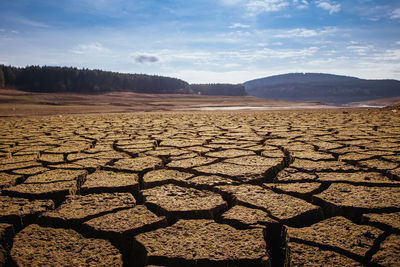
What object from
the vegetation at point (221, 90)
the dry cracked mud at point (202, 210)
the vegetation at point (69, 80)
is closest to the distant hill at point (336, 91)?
the vegetation at point (221, 90)

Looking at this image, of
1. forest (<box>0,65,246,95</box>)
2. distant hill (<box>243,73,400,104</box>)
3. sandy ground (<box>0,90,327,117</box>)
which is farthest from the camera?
distant hill (<box>243,73,400,104</box>)

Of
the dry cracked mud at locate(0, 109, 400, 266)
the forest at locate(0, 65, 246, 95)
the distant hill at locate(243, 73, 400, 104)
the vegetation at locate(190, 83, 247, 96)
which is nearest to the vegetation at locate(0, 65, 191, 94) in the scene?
the forest at locate(0, 65, 246, 95)

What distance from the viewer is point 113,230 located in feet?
3.50

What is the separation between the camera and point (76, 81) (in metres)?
35.3

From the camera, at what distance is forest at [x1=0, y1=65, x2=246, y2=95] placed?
32062mm

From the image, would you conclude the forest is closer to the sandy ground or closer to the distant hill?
the sandy ground

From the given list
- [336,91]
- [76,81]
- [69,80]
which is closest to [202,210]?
[69,80]

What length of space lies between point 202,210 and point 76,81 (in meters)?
39.3

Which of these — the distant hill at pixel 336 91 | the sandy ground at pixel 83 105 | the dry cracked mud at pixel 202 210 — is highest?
the distant hill at pixel 336 91

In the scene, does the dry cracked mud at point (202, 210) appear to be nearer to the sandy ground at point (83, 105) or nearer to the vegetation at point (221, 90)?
the sandy ground at point (83, 105)

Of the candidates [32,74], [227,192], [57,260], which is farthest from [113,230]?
[32,74]

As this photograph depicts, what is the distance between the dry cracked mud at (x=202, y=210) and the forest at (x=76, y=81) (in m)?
33.9

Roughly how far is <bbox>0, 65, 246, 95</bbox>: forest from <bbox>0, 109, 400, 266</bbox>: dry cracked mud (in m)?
33.9

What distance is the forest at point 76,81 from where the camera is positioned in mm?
32062
